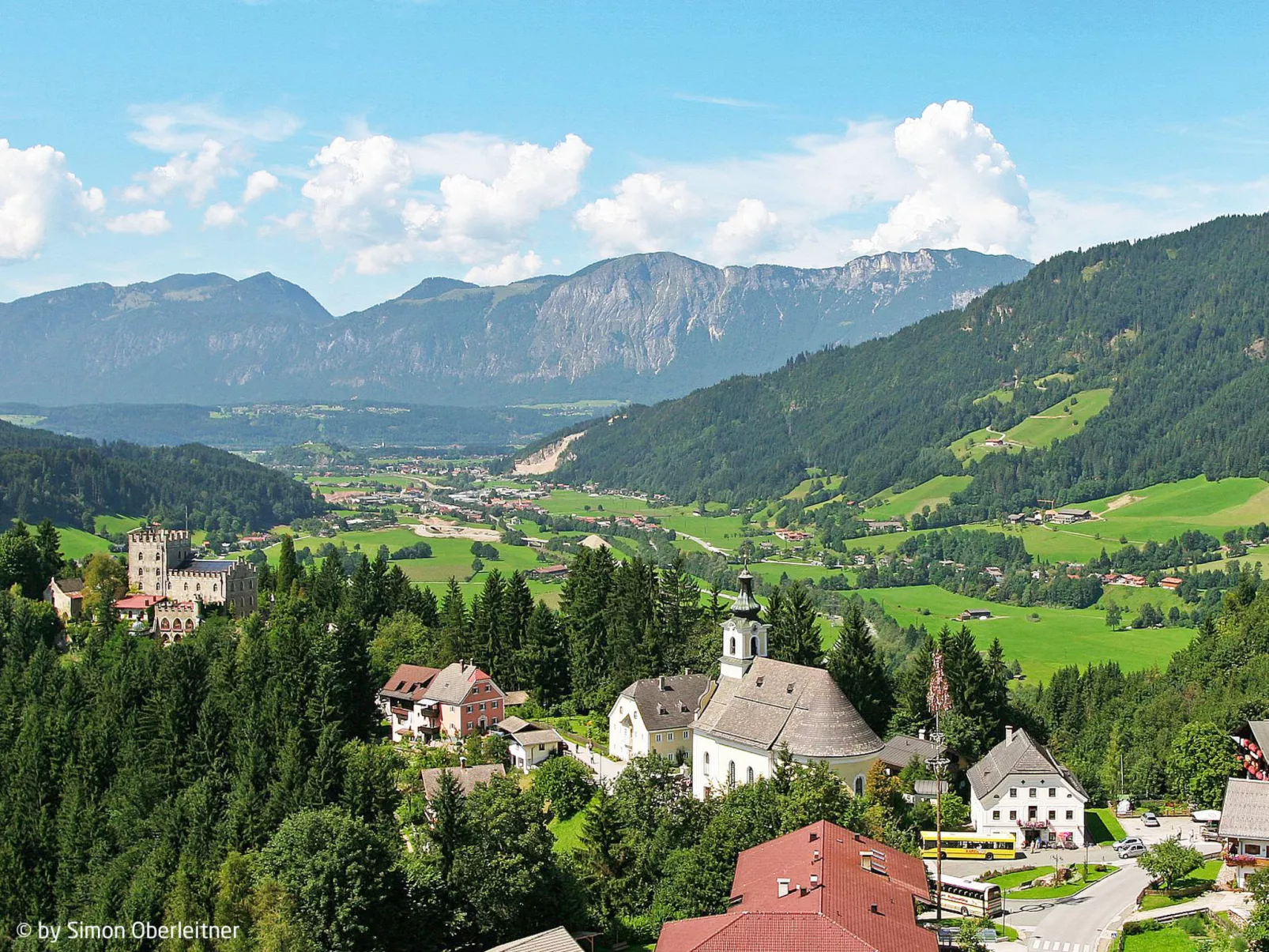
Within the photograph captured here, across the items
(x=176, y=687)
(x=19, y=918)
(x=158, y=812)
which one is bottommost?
(x=19, y=918)

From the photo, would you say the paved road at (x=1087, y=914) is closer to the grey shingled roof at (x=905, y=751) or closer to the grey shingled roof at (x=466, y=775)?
the grey shingled roof at (x=905, y=751)

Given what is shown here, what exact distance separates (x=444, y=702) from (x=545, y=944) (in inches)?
1651

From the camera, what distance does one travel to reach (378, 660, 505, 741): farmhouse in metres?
81.8

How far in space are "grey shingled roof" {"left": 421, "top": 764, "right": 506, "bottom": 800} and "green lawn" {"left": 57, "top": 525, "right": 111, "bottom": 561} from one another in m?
119

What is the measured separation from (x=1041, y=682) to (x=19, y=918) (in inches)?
3646

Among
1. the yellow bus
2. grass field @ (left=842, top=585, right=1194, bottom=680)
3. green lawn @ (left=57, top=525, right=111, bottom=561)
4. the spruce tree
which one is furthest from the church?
green lawn @ (left=57, top=525, right=111, bottom=561)

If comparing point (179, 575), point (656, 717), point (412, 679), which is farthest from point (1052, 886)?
point (179, 575)

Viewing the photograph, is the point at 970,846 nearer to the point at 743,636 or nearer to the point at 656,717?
the point at 743,636

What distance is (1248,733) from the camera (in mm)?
69875

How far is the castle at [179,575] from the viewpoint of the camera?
10269 centimetres

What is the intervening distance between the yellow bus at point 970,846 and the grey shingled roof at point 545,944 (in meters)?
22.7

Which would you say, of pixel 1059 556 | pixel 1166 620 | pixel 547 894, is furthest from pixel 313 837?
pixel 1059 556

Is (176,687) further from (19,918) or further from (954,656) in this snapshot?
(954,656)

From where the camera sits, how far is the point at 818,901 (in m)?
39.6
